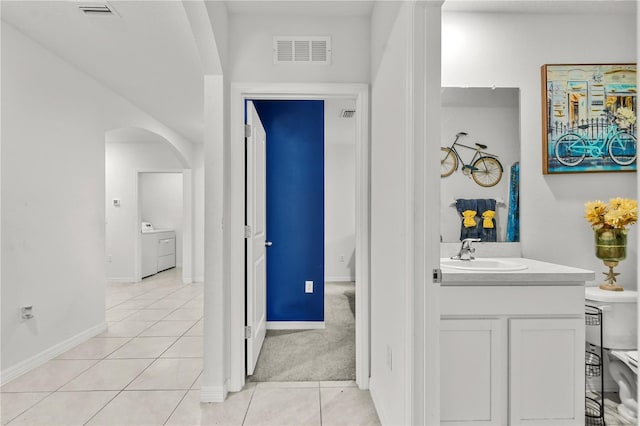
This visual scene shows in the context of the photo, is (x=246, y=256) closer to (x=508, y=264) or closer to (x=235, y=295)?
(x=235, y=295)

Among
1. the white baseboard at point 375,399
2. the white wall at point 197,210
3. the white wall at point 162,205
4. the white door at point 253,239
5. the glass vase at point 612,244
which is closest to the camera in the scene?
the white baseboard at point 375,399

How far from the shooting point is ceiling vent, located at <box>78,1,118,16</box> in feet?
7.35

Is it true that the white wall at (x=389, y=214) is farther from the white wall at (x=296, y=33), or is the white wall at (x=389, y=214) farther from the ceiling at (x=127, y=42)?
the ceiling at (x=127, y=42)

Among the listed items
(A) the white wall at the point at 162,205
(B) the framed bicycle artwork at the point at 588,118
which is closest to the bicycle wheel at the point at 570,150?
(B) the framed bicycle artwork at the point at 588,118

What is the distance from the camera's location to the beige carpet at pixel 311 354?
2.41m

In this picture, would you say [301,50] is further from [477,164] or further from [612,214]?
[612,214]

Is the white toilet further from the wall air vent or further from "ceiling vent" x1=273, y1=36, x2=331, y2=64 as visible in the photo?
the wall air vent

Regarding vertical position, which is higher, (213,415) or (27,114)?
(27,114)

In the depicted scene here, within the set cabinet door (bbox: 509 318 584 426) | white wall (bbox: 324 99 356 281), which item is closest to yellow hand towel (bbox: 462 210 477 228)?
cabinet door (bbox: 509 318 584 426)

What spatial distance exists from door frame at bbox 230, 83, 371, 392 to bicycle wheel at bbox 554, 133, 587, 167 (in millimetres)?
1224

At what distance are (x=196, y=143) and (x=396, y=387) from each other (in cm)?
581

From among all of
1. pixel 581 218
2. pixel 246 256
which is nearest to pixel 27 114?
pixel 246 256

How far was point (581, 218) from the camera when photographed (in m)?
2.18

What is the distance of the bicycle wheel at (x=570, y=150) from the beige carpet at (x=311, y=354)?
201 centimetres
